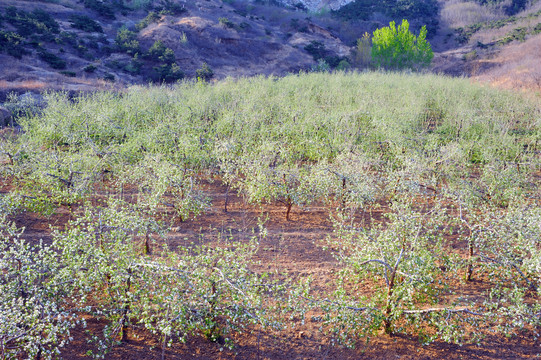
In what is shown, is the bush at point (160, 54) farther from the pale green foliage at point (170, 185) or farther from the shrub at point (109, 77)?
the pale green foliage at point (170, 185)

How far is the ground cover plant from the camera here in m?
3.61

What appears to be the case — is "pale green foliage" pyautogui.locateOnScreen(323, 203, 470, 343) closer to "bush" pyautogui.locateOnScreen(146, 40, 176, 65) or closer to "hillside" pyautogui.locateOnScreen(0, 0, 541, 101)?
"hillside" pyautogui.locateOnScreen(0, 0, 541, 101)

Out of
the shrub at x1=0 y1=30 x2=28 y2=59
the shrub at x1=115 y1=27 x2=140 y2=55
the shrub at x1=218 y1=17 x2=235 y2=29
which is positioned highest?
the shrub at x1=218 y1=17 x2=235 y2=29

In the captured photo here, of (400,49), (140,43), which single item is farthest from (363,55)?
(140,43)

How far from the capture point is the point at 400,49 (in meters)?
29.5

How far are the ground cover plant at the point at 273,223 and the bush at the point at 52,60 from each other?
13.1 meters

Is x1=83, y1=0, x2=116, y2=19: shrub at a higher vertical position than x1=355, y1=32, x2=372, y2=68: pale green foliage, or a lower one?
higher

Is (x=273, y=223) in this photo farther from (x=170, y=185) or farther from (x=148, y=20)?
(x=148, y=20)

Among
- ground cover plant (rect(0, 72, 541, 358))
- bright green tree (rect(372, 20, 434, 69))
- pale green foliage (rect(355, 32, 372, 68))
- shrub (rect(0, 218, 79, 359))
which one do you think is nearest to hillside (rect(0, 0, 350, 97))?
pale green foliage (rect(355, 32, 372, 68))

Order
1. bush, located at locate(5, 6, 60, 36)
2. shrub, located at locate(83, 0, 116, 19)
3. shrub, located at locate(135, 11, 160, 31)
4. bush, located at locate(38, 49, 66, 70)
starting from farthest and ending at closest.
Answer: shrub, located at locate(83, 0, 116, 19)
shrub, located at locate(135, 11, 160, 31)
bush, located at locate(5, 6, 60, 36)
bush, located at locate(38, 49, 66, 70)

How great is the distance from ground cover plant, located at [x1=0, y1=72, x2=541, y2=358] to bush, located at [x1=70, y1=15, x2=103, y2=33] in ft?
65.6

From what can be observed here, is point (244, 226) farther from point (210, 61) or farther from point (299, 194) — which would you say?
point (210, 61)

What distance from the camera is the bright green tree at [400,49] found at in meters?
29.3

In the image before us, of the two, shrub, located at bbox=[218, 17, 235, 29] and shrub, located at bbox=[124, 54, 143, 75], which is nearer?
shrub, located at bbox=[124, 54, 143, 75]
